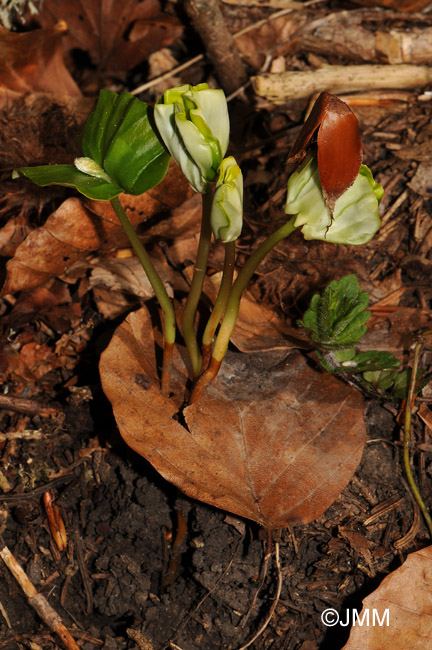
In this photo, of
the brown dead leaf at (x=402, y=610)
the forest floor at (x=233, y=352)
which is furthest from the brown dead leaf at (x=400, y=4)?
the brown dead leaf at (x=402, y=610)

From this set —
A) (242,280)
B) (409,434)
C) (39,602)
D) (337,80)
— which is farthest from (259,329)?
(337,80)

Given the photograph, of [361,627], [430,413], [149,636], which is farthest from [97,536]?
[430,413]

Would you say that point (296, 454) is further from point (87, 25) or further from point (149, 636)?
point (87, 25)

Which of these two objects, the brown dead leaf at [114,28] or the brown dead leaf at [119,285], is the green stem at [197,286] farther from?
the brown dead leaf at [114,28]

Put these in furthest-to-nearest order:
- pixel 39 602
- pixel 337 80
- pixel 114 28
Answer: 1. pixel 114 28
2. pixel 337 80
3. pixel 39 602

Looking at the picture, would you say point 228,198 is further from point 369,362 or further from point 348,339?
point 369,362

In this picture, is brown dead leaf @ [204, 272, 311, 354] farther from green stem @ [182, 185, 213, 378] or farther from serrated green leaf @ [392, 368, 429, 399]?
serrated green leaf @ [392, 368, 429, 399]

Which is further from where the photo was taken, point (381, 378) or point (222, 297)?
point (381, 378)
